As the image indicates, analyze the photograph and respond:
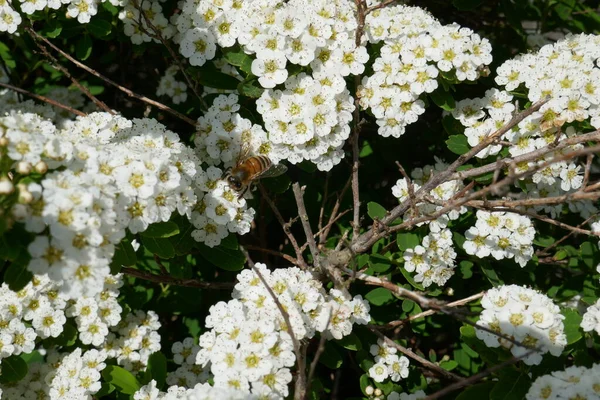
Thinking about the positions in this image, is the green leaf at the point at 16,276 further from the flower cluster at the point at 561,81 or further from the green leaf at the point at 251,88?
the flower cluster at the point at 561,81

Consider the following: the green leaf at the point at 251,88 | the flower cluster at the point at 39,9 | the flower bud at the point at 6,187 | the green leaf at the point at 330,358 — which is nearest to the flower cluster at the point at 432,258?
the green leaf at the point at 330,358

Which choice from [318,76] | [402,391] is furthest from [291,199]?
[402,391]

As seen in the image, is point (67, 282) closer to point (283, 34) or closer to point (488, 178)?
point (283, 34)

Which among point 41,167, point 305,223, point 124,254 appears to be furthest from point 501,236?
point 41,167

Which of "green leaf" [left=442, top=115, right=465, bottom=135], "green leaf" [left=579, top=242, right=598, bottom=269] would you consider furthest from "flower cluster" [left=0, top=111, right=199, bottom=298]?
"green leaf" [left=579, top=242, right=598, bottom=269]

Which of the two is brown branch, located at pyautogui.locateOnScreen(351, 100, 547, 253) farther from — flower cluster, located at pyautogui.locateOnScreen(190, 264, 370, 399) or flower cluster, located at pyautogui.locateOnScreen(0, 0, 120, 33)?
flower cluster, located at pyautogui.locateOnScreen(0, 0, 120, 33)

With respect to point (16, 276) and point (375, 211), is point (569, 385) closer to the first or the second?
point (375, 211)
